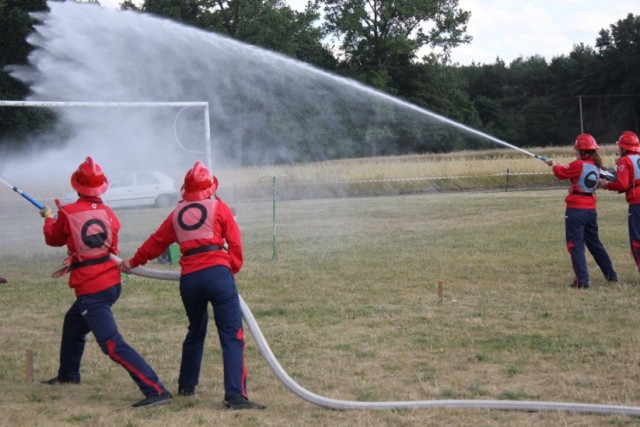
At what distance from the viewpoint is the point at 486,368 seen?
7246 millimetres

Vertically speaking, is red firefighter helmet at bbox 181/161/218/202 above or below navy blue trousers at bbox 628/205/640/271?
above

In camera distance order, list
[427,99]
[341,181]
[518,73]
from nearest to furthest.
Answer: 1. [341,181]
2. [427,99]
3. [518,73]

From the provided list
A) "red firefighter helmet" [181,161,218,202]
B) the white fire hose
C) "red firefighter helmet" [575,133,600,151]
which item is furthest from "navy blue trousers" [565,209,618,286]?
"red firefighter helmet" [181,161,218,202]

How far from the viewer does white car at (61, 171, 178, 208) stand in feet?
88.7

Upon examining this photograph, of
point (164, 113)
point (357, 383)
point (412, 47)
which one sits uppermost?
point (412, 47)

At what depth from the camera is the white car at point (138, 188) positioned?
27.0 m

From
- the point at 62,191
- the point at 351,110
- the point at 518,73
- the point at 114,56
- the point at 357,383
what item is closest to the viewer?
the point at 357,383

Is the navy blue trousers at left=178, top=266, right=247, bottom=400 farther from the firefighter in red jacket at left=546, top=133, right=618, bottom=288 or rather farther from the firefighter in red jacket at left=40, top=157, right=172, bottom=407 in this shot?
the firefighter in red jacket at left=546, top=133, right=618, bottom=288

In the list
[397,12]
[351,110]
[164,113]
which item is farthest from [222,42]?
[397,12]

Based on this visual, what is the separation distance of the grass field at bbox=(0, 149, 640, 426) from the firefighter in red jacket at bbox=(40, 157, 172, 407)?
0.32m

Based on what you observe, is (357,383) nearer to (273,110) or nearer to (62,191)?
(62,191)

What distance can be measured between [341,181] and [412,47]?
66.4ft

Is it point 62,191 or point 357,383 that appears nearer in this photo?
point 357,383

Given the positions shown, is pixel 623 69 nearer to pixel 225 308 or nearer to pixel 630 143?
pixel 630 143
